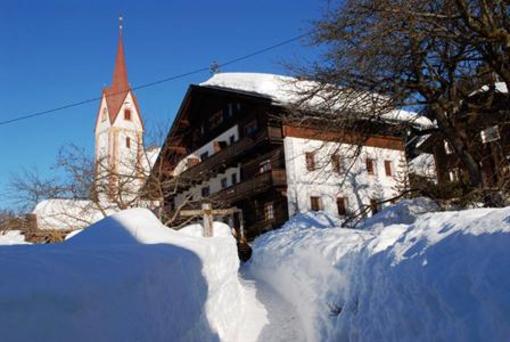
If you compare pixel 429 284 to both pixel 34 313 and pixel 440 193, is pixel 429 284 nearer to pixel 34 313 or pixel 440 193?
pixel 34 313

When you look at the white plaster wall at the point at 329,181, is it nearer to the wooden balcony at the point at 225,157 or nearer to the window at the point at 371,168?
the window at the point at 371,168

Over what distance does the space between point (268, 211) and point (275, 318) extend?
1857 cm

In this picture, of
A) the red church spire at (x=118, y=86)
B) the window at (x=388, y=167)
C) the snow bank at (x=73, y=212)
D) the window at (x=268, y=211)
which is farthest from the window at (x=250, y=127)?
the red church spire at (x=118, y=86)

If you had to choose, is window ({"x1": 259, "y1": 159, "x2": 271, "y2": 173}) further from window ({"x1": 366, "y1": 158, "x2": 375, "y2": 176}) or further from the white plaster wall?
window ({"x1": 366, "y1": 158, "x2": 375, "y2": 176})

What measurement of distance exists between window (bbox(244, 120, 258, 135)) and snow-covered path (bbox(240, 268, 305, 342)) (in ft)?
57.4

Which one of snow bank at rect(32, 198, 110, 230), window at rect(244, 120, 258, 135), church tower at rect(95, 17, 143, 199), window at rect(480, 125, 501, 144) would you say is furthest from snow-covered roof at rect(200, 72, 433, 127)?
church tower at rect(95, 17, 143, 199)

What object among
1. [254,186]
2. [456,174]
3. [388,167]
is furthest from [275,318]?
[388,167]

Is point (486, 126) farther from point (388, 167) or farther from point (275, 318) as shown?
point (388, 167)

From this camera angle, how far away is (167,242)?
269 inches

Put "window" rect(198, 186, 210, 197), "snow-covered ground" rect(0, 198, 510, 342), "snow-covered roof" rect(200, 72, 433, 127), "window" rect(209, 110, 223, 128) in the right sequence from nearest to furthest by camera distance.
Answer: "snow-covered ground" rect(0, 198, 510, 342), "snow-covered roof" rect(200, 72, 433, 127), "window" rect(209, 110, 223, 128), "window" rect(198, 186, 210, 197)

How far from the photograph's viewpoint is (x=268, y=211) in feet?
91.7

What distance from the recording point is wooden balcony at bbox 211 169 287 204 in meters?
25.5

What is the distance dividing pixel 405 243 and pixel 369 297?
3.08ft

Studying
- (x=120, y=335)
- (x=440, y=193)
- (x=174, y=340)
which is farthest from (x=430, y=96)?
(x=120, y=335)
